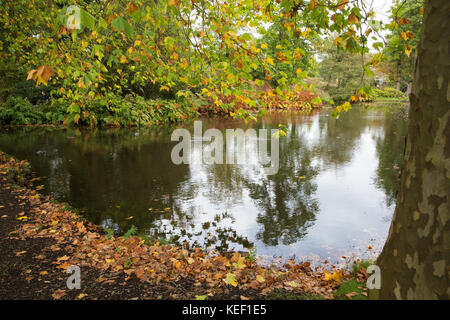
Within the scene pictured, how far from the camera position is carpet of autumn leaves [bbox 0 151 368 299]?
3.40m

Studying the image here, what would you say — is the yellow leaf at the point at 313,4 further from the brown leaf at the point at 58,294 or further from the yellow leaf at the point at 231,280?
the brown leaf at the point at 58,294

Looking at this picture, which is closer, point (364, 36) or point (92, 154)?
point (364, 36)

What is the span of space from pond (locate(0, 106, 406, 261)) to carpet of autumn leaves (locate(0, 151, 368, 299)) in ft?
1.85

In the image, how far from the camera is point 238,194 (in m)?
7.27

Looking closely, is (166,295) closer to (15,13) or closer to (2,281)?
(2,281)

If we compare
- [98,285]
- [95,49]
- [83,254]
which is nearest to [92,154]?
[95,49]

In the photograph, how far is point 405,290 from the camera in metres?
1.95

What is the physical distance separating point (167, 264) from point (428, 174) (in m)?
3.13

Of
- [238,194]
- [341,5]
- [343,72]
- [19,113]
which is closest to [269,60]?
[341,5]

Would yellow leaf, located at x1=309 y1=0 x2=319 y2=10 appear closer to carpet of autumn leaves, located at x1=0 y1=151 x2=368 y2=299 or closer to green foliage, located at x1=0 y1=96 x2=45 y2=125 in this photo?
carpet of autumn leaves, located at x1=0 y1=151 x2=368 y2=299

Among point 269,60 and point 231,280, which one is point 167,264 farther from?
point 269,60

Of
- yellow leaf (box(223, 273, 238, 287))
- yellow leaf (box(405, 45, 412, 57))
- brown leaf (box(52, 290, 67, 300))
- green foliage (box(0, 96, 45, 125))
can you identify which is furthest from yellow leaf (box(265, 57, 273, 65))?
green foliage (box(0, 96, 45, 125))

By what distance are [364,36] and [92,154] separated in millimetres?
10172
